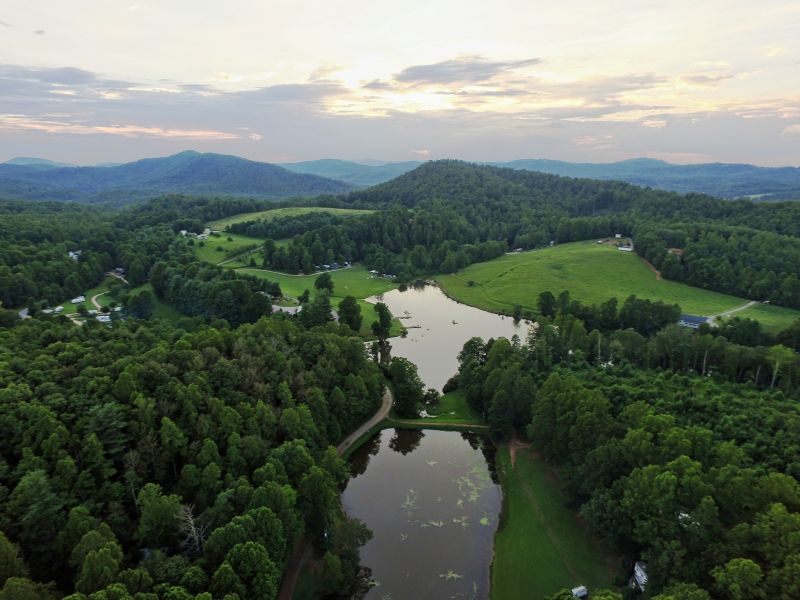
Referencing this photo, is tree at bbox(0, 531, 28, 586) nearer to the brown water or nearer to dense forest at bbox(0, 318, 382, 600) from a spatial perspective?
dense forest at bbox(0, 318, 382, 600)

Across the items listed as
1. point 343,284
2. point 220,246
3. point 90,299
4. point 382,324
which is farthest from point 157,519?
point 220,246

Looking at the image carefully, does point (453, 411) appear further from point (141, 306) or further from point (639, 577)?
point (141, 306)

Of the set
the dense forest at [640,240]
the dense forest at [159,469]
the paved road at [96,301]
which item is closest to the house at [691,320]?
the dense forest at [640,240]

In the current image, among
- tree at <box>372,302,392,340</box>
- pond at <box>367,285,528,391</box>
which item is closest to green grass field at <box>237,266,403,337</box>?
pond at <box>367,285,528,391</box>

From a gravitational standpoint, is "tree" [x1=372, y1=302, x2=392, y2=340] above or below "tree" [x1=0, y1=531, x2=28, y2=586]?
below

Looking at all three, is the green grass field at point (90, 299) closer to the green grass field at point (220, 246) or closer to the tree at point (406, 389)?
the green grass field at point (220, 246)

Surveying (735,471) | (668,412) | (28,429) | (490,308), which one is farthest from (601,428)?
(490,308)
